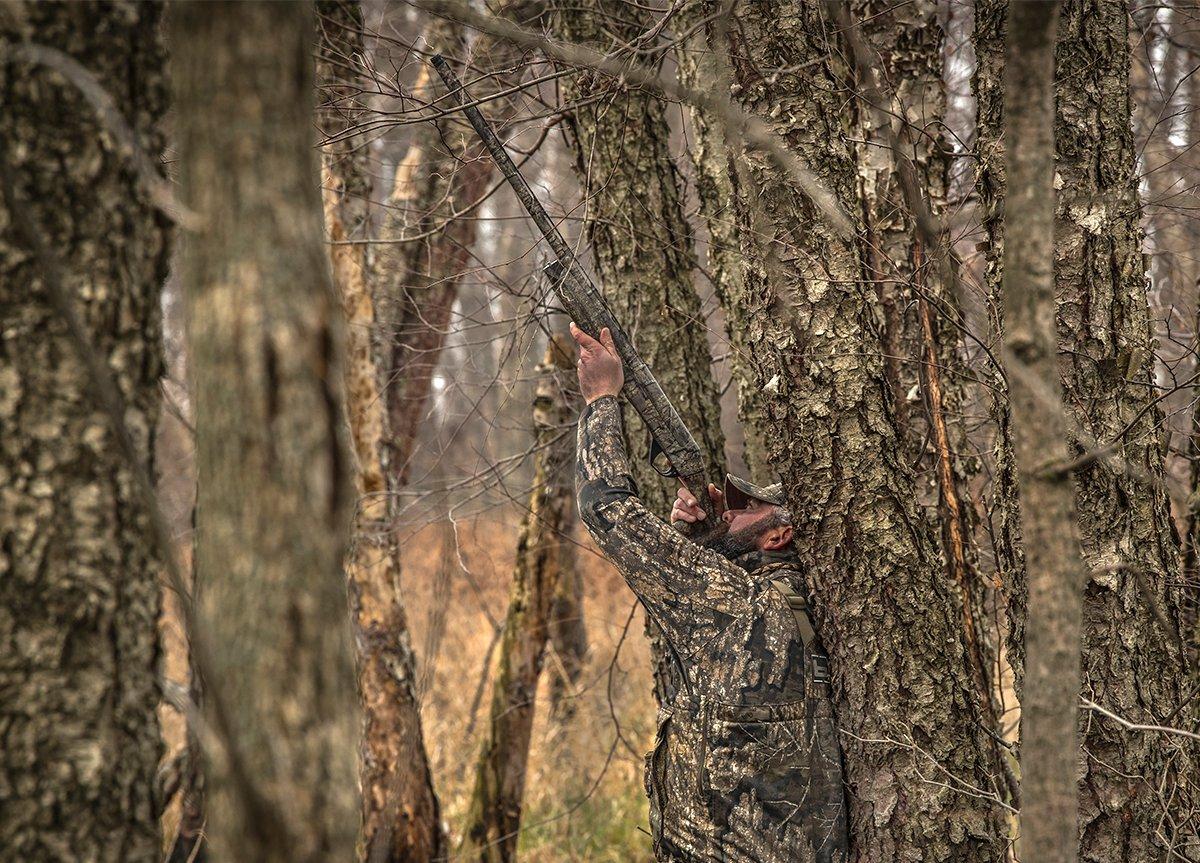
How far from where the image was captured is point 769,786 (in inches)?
125

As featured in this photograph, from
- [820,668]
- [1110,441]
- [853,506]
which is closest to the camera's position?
[1110,441]

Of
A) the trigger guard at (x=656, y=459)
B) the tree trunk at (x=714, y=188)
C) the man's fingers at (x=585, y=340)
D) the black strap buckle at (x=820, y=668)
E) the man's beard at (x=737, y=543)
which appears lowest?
the black strap buckle at (x=820, y=668)

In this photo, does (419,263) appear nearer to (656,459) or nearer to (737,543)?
(656,459)

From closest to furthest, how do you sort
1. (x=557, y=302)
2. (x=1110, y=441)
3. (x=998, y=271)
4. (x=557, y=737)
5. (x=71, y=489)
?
(x=71, y=489) < (x=1110, y=441) < (x=998, y=271) < (x=557, y=302) < (x=557, y=737)

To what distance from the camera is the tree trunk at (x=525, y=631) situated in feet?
18.5

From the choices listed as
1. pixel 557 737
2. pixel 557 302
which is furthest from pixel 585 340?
pixel 557 737

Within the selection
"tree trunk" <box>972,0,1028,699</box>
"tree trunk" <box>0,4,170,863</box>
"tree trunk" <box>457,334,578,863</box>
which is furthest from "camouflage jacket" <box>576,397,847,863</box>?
"tree trunk" <box>457,334,578,863</box>

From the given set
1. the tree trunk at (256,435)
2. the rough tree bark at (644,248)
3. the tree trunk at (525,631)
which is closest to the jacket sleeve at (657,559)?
the rough tree bark at (644,248)

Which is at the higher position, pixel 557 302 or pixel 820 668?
pixel 557 302

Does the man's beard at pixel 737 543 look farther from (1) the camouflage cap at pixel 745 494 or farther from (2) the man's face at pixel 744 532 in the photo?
(1) the camouflage cap at pixel 745 494

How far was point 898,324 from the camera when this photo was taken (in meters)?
4.02

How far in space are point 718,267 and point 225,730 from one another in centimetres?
339

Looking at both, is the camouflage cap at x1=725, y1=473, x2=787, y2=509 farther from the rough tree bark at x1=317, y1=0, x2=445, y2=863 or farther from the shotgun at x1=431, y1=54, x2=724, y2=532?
the rough tree bark at x1=317, y1=0, x2=445, y2=863

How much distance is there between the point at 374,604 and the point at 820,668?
Result: 3232 mm
